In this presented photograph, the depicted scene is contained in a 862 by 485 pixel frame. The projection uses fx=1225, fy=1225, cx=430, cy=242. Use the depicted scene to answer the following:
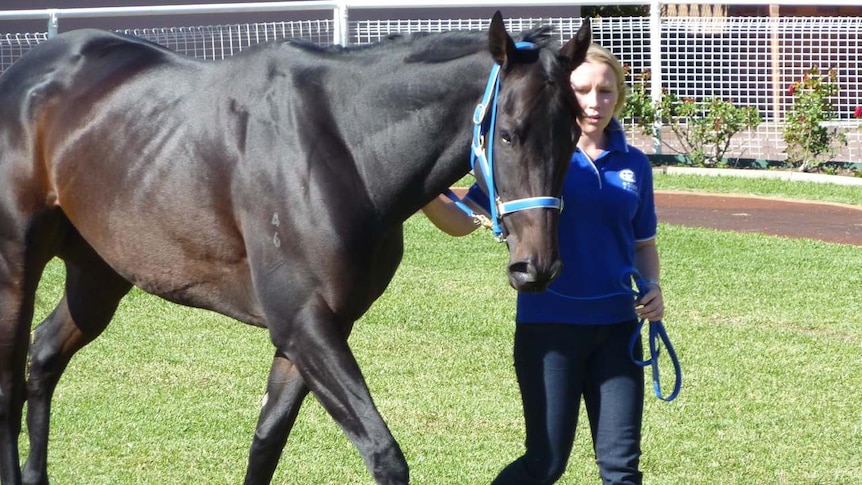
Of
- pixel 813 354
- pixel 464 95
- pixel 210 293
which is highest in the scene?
pixel 464 95

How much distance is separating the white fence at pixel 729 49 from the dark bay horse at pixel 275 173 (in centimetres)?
946

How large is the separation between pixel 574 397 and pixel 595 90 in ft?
3.26

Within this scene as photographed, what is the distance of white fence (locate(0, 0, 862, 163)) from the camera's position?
45.6 ft

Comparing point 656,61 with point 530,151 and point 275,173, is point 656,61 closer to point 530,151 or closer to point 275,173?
point 275,173

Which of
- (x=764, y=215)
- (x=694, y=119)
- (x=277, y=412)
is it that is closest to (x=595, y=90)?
(x=277, y=412)

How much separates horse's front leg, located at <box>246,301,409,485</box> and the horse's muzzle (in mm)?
632

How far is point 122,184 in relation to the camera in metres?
4.20

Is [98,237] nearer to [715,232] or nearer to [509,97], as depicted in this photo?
[509,97]

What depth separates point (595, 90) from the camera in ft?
12.8

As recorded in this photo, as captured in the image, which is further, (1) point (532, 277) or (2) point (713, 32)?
(2) point (713, 32)

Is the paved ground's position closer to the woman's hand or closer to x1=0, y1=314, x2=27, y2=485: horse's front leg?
the woman's hand

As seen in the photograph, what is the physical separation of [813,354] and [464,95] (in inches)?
152

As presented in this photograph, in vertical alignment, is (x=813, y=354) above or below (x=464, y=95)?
below

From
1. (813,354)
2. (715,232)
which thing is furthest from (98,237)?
(715,232)
